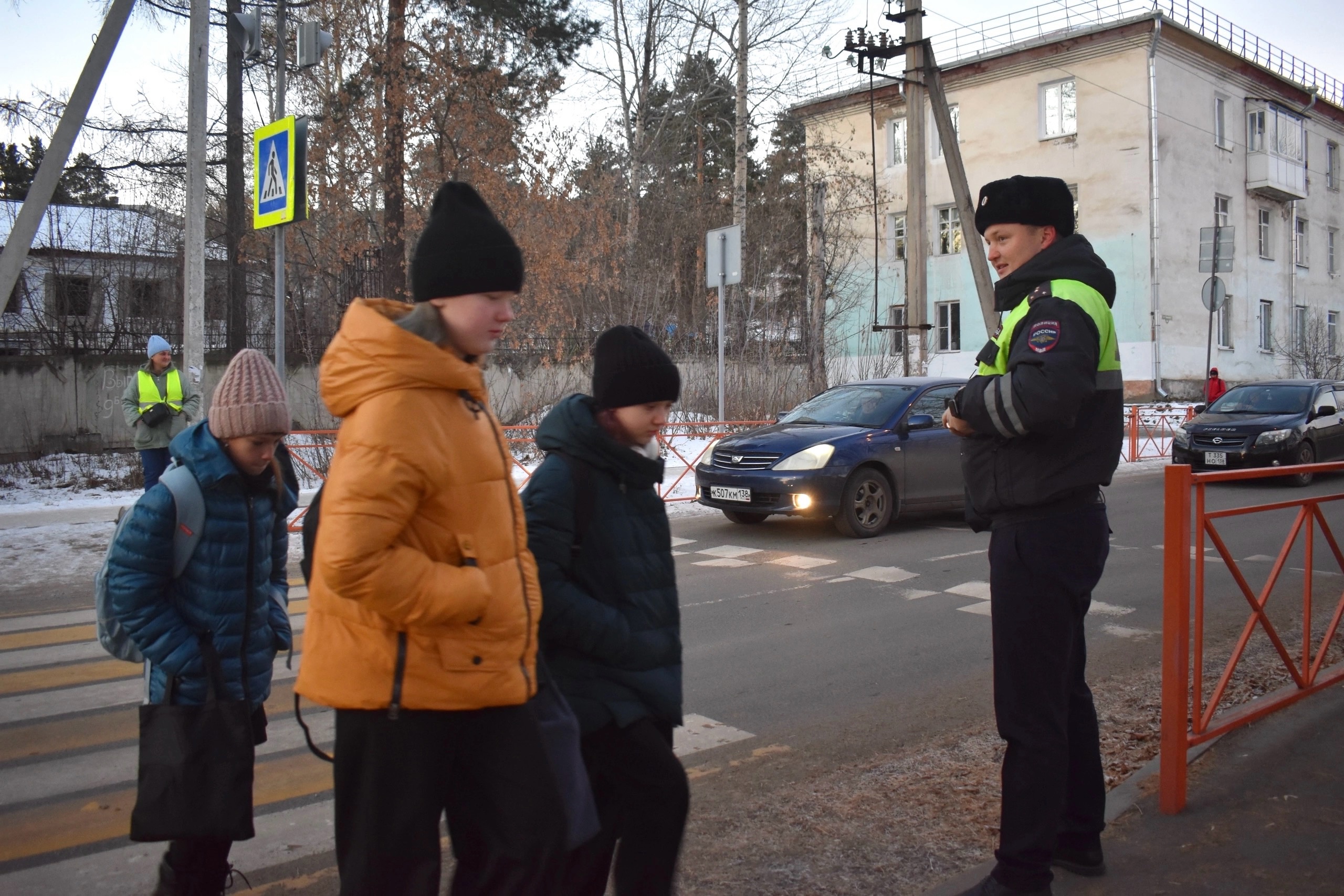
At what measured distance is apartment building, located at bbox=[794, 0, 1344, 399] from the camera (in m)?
32.9

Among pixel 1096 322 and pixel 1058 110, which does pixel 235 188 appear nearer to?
pixel 1096 322

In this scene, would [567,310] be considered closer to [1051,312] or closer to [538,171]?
[538,171]

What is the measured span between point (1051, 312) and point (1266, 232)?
137 feet

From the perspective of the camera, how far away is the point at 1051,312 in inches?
114

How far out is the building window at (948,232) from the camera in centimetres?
3706

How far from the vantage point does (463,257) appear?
7.20ft

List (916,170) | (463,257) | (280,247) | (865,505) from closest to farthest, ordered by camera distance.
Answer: (463,257) < (865,505) < (280,247) < (916,170)

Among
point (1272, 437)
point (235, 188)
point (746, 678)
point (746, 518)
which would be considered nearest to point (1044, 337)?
point (746, 678)

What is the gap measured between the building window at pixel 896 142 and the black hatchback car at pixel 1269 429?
909 inches

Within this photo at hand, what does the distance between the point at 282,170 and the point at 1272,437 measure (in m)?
14.0

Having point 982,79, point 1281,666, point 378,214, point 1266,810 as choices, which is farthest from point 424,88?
point 982,79

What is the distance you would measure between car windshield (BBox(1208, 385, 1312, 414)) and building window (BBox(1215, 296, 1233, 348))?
20.6 meters

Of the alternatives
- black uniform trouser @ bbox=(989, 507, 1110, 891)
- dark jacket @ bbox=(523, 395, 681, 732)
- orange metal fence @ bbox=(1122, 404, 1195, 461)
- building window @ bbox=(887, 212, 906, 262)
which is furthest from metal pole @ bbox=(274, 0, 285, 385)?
building window @ bbox=(887, 212, 906, 262)

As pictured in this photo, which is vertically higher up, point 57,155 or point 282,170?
point 282,170
